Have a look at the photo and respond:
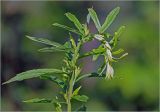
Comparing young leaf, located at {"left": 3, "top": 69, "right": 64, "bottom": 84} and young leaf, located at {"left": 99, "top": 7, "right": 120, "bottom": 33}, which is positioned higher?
young leaf, located at {"left": 99, "top": 7, "right": 120, "bottom": 33}

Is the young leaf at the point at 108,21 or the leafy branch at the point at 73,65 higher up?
the young leaf at the point at 108,21

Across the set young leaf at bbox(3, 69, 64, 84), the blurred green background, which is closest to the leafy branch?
young leaf at bbox(3, 69, 64, 84)

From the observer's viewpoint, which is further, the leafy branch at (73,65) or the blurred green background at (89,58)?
the blurred green background at (89,58)

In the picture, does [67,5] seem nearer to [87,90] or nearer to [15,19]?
[15,19]

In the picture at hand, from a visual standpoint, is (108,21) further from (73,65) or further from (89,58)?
(89,58)

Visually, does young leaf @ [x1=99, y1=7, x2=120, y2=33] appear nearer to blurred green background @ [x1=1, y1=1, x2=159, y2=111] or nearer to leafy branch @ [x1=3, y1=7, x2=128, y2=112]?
leafy branch @ [x1=3, y1=7, x2=128, y2=112]

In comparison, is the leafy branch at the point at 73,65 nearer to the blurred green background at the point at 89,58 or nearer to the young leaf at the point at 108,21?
the young leaf at the point at 108,21

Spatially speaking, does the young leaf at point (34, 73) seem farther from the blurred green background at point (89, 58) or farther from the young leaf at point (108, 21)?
the blurred green background at point (89, 58)

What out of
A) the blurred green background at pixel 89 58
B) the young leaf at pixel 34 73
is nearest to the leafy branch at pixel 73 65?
the young leaf at pixel 34 73

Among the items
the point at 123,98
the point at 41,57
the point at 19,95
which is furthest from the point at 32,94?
the point at 123,98
